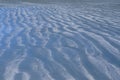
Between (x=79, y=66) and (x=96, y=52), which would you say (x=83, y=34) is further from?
(x=79, y=66)

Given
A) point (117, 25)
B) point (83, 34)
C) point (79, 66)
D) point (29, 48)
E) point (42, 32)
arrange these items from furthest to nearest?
point (117, 25) < point (42, 32) < point (83, 34) < point (29, 48) < point (79, 66)

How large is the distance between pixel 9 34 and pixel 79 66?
3164 mm

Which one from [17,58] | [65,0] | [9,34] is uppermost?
[17,58]

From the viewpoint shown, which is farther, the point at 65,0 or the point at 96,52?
the point at 65,0

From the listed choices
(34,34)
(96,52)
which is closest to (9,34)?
(34,34)

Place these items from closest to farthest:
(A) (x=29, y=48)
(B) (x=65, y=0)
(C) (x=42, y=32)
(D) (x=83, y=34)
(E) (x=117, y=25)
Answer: (A) (x=29, y=48) < (D) (x=83, y=34) < (C) (x=42, y=32) < (E) (x=117, y=25) < (B) (x=65, y=0)

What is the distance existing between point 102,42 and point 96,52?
2.38 ft

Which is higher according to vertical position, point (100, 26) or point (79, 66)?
point (79, 66)

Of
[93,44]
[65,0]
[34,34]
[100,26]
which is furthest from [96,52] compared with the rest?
[65,0]

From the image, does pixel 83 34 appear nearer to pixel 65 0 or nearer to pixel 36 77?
pixel 36 77

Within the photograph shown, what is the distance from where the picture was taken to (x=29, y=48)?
5.66 meters

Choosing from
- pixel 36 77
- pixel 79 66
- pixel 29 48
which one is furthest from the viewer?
pixel 29 48

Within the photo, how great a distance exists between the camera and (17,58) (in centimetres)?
500

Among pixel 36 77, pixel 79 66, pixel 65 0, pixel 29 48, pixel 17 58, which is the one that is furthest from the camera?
pixel 65 0
